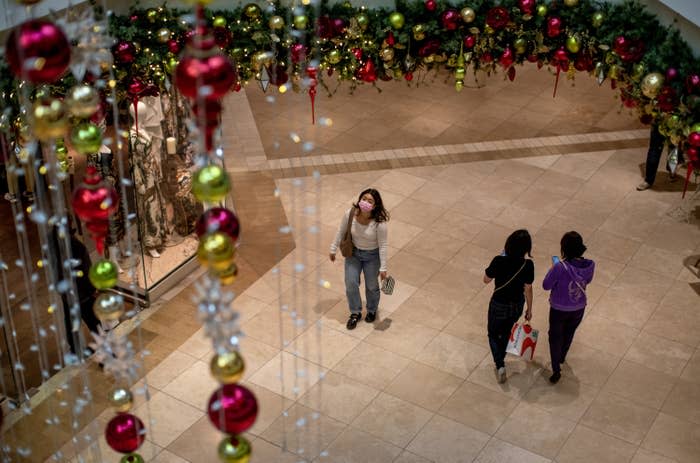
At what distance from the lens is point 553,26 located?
7.57 metres

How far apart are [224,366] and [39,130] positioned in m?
0.86

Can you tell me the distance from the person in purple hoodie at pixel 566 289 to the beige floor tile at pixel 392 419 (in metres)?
1.09

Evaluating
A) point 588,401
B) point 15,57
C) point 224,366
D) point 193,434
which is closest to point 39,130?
point 15,57

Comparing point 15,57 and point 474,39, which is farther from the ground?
point 15,57

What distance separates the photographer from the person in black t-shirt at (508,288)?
6566 mm

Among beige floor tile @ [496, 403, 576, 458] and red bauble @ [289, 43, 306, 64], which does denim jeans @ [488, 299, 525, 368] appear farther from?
red bauble @ [289, 43, 306, 64]

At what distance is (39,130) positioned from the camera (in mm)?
2707

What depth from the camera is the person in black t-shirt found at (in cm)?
657

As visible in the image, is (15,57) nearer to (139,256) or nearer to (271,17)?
(271,17)

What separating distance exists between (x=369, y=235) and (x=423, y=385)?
1198 mm

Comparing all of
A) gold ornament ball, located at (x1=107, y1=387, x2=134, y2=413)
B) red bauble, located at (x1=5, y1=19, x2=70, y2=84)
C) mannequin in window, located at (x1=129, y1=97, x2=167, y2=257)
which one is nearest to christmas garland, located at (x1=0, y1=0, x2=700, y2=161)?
mannequin in window, located at (x1=129, y1=97, x2=167, y2=257)

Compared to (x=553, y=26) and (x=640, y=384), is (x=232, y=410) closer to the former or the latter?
(x=640, y=384)

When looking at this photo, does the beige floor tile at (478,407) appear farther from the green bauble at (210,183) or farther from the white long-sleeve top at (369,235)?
the green bauble at (210,183)

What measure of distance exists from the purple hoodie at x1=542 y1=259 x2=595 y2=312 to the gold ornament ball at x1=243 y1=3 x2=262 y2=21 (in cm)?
278
